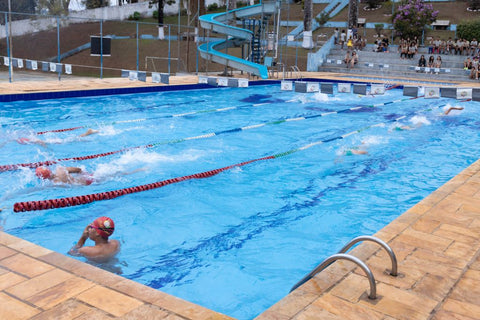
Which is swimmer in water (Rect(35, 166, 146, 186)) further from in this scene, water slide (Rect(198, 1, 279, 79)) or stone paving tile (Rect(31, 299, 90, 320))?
water slide (Rect(198, 1, 279, 79))

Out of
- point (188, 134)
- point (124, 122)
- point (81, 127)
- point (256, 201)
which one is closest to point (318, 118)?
point (188, 134)

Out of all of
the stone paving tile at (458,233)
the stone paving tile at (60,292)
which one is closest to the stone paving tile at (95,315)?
the stone paving tile at (60,292)

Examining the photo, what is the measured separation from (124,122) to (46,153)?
8.89ft

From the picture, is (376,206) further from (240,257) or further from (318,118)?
(318,118)

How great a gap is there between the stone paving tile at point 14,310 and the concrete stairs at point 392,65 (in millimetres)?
22917

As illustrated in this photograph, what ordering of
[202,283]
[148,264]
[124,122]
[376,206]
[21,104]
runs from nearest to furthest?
[202,283]
[148,264]
[376,206]
[124,122]
[21,104]

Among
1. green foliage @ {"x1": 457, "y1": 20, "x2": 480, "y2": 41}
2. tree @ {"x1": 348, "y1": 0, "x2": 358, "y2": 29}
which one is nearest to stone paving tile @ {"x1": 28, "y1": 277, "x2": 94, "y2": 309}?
green foliage @ {"x1": 457, "y1": 20, "x2": 480, "y2": 41}

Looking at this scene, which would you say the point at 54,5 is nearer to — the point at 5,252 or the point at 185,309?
the point at 5,252

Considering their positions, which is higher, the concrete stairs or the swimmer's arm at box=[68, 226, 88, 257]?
the concrete stairs

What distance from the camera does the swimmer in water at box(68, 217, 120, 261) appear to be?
3.87 meters

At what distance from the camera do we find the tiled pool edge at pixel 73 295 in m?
2.36

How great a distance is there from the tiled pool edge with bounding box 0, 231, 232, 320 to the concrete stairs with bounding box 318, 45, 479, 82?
73.7 ft

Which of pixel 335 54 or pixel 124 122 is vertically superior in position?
pixel 335 54

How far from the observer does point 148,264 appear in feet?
13.9
